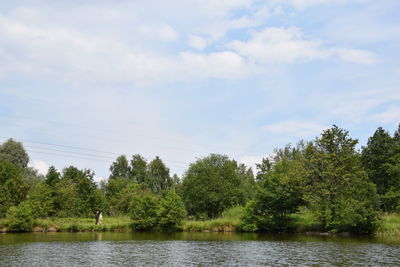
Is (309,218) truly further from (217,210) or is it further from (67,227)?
(67,227)

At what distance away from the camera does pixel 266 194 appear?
2447 inches

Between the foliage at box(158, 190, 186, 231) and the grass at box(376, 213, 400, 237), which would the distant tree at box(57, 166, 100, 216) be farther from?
the grass at box(376, 213, 400, 237)

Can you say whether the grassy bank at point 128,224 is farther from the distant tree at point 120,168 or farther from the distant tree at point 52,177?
the distant tree at point 120,168

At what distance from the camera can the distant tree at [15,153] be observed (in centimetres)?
11112

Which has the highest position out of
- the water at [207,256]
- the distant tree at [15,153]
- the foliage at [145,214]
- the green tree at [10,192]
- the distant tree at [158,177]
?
the distant tree at [15,153]

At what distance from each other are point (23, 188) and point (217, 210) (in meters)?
39.7

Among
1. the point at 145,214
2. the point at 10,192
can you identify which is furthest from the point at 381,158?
the point at 10,192

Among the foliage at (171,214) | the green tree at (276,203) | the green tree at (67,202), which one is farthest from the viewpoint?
the green tree at (67,202)

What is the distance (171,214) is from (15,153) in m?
66.5

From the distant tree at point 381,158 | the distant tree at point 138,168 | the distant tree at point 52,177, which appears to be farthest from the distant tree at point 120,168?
the distant tree at point 381,158

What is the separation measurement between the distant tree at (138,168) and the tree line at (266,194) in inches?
1015

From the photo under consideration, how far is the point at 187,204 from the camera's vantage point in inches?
3447

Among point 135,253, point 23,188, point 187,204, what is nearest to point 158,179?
point 187,204

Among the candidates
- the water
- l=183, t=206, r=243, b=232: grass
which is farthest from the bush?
the water
